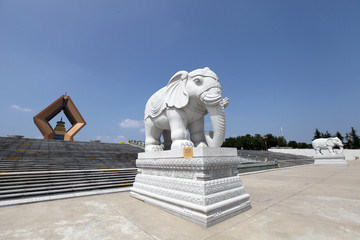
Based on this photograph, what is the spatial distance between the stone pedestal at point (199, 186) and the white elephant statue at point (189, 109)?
0.38 m

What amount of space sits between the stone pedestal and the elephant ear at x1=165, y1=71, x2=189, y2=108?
40.4 inches

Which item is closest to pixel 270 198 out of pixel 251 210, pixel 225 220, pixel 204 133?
pixel 251 210

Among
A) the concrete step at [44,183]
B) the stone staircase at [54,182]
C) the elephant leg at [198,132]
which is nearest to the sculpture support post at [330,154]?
the elephant leg at [198,132]

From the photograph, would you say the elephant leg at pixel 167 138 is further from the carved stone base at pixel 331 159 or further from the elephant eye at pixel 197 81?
the carved stone base at pixel 331 159

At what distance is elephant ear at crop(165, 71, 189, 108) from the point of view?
11.7 ft

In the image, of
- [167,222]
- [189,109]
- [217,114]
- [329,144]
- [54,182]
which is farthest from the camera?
[329,144]

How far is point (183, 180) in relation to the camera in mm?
2945

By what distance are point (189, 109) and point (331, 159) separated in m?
17.5

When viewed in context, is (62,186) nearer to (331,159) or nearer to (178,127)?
(178,127)

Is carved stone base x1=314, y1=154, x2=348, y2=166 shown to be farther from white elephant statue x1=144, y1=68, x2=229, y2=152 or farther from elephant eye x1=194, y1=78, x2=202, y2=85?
elephant eye x1=194, y1=78, x2=202, y2=85

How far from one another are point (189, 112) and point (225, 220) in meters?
2.06

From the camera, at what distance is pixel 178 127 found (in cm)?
355

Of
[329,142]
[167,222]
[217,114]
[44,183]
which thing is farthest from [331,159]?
[44,183]

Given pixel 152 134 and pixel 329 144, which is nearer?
pixel 152 134
